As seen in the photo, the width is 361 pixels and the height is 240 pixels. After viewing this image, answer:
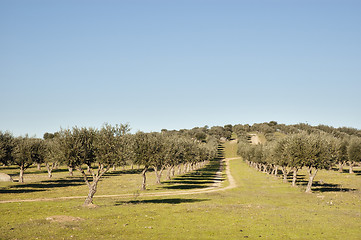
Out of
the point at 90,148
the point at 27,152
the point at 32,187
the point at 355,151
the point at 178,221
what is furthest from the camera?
the point at 355,151

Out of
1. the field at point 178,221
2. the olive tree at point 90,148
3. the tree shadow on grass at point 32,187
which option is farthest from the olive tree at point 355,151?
the olive tree at point 90,148

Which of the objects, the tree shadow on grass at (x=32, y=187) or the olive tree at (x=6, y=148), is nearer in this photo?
the tree shadow on grass at (x=32, y=187)

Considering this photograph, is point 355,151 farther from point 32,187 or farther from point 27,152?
point 27,152

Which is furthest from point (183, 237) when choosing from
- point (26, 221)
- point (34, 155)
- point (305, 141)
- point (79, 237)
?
point (34, 155)

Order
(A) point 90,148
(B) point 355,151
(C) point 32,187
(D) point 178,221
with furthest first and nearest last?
1. (B) point 355,151
2. (C) point 32,187
3. (A) point 90,148
4. (D) point 178,221

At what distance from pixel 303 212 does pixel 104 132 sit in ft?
106

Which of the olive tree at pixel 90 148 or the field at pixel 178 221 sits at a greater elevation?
the olive tree at pixel 90 148

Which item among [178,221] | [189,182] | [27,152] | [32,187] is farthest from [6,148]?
[178,221]

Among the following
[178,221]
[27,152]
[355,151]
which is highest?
[27,152]

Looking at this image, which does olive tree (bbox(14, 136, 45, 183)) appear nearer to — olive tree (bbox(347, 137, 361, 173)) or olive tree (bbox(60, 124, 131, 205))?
olive tree (bbox(60, 124, 131, 205))

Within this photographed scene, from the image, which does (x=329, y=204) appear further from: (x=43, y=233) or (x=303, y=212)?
(x=43, y=233)

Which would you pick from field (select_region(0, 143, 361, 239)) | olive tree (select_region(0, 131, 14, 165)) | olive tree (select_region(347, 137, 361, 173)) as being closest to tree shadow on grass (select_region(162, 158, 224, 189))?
field (select_region(0, 143, 361, 239))

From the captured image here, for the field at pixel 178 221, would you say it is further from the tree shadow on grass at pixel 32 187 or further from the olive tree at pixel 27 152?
the olive tree at pixel 27 152

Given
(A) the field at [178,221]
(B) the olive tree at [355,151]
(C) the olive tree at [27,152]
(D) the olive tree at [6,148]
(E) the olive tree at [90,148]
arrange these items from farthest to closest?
(B) the olive tree at [355,151]
(C) the olive tree at [27,152]
(D) the olive tree at [6,148]
(E) the olive tree at [90,148]
(A) the field at [178,221]
